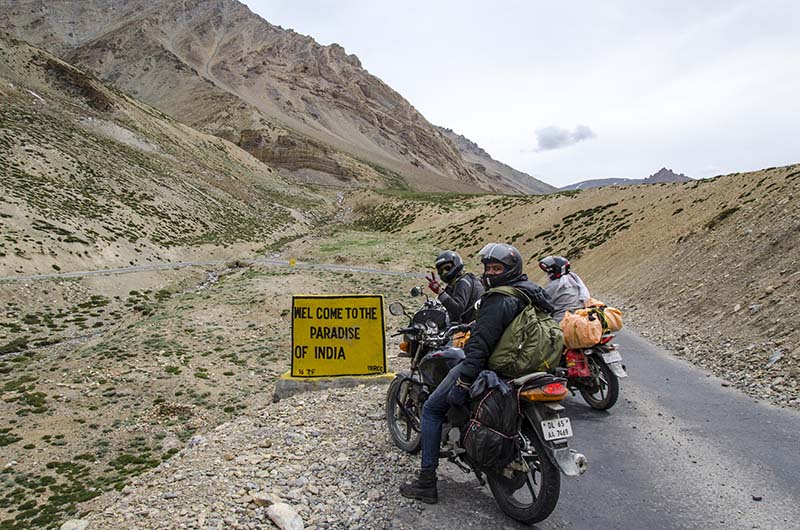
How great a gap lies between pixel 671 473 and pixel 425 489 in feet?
9.78

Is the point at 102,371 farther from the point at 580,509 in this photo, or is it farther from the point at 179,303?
the point at 580,509

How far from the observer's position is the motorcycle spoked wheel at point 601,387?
792 centimetres

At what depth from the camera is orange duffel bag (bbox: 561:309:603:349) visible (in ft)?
24.6

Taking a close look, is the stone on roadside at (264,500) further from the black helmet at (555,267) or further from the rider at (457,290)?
the black helmet at (555,267)

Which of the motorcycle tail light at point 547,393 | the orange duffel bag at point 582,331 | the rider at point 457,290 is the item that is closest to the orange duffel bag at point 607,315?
the orange duffel bag at point 582,331

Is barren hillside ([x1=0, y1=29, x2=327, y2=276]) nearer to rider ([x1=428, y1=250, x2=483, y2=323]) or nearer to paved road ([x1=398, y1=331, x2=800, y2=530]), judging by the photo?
rider ([x1=428, y1=250, x2=483, y2=323])

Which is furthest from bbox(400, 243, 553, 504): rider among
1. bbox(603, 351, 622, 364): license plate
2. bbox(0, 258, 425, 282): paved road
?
bbox(0, 258, 425, 282): paved road

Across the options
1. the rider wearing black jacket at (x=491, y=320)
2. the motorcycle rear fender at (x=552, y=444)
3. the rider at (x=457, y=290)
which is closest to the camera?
the motorcycle rear fender at (x=552, y=444)

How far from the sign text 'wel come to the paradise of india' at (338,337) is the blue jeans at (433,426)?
4192mm

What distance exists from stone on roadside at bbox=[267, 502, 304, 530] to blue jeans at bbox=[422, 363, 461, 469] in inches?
52.0

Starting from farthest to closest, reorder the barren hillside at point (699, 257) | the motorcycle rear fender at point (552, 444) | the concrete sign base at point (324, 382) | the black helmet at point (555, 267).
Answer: the barren hillside at point (699, 257), the concrete sign base at point (324, 382), the black helmet at point (555, 267), the motorcycle rear fender at point (552, 444)

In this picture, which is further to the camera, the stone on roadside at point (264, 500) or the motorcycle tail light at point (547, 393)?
the stone on roadside at point (264, 500)

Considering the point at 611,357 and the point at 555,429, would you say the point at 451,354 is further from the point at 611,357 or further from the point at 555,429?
the point at 611,357

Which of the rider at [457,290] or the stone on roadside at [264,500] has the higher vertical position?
the rider at [457,290]
